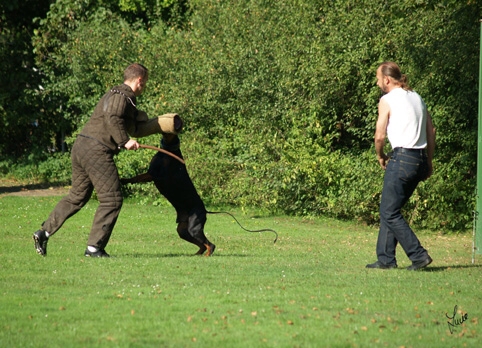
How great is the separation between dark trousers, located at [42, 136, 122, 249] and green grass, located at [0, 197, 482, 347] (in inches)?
15.2

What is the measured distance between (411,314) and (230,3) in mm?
15019

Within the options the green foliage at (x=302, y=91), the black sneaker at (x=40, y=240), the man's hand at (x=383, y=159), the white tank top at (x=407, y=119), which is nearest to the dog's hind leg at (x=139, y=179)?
the black sneaker at (x=40, y=240)

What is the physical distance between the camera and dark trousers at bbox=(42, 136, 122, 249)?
9062mm

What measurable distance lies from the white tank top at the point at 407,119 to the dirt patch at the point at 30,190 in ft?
50.6

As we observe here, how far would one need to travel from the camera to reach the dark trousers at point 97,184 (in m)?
9.06

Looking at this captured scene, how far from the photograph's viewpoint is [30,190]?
23.7 m

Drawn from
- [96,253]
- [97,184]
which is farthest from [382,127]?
[96,253]

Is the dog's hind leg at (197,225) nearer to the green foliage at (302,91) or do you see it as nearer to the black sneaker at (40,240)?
the black sneaker at (40,240)

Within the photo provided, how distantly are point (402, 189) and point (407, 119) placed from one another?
2.40ft

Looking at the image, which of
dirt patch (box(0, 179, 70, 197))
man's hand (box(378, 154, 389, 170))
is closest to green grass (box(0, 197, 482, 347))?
man's hand (box(378, 154, 389, 170))

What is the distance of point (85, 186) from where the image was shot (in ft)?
30.5

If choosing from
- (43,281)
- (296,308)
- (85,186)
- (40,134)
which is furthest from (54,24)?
(296,308)

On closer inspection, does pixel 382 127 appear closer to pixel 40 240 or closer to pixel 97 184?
pixel 97 184

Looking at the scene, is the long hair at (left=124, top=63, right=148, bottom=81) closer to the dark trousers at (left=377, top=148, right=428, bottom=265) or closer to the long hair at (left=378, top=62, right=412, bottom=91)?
the long hair at (left=378, top=62, right=412, bottom=91)
